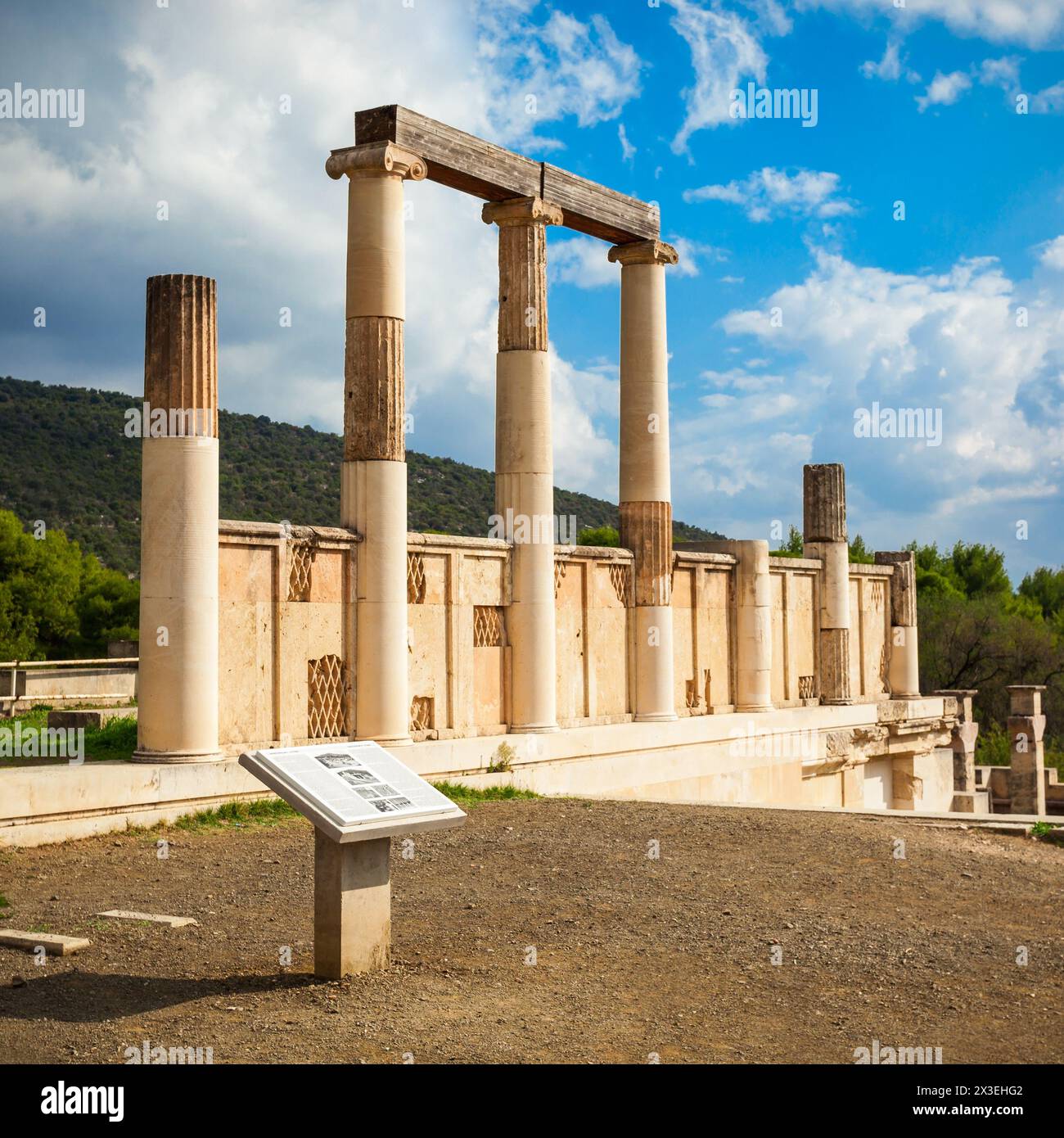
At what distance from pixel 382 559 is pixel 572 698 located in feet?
14.1

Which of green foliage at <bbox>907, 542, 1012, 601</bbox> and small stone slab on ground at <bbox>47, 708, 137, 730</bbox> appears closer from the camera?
small stone slab on ground at <bbox>47, 708, 137, 730</bbox>

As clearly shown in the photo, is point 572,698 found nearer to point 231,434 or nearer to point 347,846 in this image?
point 347,846

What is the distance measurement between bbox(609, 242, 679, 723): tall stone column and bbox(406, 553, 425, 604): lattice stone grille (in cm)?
423

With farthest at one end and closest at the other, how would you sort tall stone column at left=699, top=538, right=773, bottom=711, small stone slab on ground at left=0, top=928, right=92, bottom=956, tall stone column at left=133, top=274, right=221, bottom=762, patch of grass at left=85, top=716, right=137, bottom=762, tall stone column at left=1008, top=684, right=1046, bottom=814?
Result: tall stone column at left=1008, top=684, right=1046, bottom=814 < tall stone column at left=699, top=538, right=773, bottom=711 < patch of grass at left=85, top=716, right=137, bottom=762 < tall stone column at left=133, top=274, right=221, bottom=762 < small stone slab on ground at left=0, top=928, right=92, bottom=956

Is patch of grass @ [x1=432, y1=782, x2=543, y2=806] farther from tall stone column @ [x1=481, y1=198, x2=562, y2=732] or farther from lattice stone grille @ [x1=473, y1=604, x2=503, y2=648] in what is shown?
lattice stone grille @ [x1=473, y1=604, x2=503, y2=648]

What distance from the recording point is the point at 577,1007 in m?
6.76

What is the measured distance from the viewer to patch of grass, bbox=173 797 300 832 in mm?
12344

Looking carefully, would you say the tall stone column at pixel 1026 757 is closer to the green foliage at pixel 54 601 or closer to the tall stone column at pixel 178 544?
the tall stone column at pixel 178 544

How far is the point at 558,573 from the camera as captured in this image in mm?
17891

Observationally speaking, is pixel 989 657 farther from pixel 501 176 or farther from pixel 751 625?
pixel 501 176

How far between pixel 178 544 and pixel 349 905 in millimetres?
6430

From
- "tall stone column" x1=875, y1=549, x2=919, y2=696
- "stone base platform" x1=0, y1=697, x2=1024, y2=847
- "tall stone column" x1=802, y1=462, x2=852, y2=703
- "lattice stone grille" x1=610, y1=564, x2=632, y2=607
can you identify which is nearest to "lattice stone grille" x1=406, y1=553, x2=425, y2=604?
"stone base platform" x1=0, y1=697, x2=1024, y2=847

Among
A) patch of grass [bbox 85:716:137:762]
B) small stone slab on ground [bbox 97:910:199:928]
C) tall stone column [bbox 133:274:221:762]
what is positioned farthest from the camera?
patch of grass [bbox 85:716:137:762]

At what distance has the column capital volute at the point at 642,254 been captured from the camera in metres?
19.4
